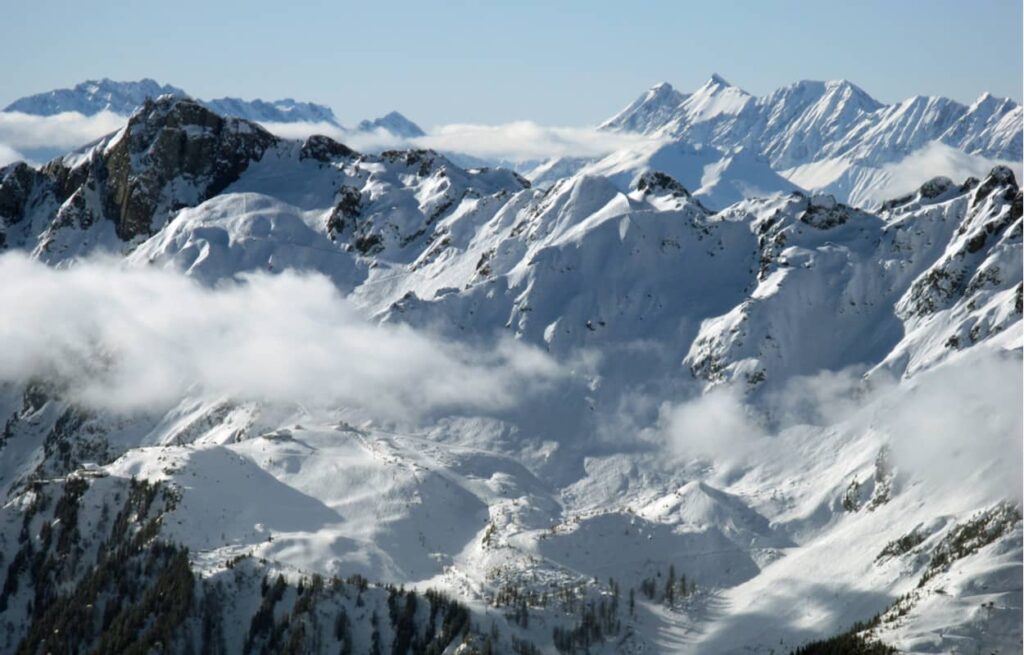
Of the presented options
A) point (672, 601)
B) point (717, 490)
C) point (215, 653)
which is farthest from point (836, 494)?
point (215, 653)

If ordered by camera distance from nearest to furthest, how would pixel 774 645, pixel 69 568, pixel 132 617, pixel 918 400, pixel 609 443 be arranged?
pixel 774 645 < pixel 132 617 < pixel 69 568 < pixel 918 400 < pixel 609 443

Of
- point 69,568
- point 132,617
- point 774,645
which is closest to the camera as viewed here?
point 774,645

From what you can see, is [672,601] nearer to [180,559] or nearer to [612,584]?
[612,584]

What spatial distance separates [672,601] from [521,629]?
74.1ft

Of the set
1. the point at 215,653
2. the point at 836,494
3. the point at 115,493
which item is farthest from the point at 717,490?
the point at 115,493

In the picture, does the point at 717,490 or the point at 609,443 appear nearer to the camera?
the point at 717,490

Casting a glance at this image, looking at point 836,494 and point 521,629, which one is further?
point 836,494

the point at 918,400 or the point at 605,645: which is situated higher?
the point at 918,400

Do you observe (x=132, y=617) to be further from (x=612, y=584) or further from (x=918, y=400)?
(x=918, y=400)

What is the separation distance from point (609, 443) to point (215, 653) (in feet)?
258

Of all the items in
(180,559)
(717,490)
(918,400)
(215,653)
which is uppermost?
(918,400)

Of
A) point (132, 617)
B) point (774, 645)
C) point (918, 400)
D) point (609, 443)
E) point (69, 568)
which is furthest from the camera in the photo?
point (609, 443)

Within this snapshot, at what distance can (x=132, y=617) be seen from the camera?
147 meters

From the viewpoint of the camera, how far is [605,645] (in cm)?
14388
